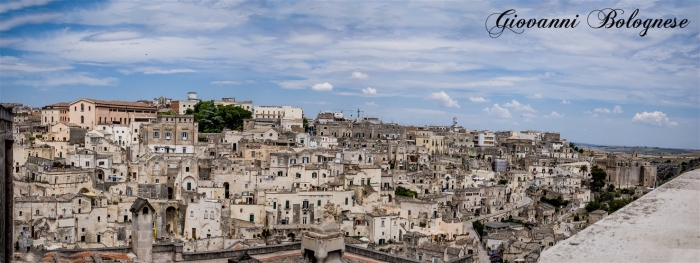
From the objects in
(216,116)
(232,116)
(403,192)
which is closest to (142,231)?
(403,192)

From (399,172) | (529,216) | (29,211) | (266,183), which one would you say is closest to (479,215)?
(529,216)

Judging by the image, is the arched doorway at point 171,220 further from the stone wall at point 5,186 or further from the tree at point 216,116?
the stone wall at point 5,186

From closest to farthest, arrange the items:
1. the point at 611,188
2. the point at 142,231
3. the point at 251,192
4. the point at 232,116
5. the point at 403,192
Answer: the point at 142,231 < the point at 251,192 < the point at 403,192 < the point at 232,116 < the point at 611,188

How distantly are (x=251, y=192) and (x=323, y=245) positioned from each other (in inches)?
773

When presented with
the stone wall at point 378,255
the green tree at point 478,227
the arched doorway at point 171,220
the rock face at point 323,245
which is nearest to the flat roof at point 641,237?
the rock face at point 323,245

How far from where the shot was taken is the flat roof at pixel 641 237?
185 centimetres

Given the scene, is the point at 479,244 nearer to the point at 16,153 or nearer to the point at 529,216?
the point at 529,216

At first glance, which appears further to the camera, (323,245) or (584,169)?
(584,169)

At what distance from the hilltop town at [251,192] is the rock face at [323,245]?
14.7ft

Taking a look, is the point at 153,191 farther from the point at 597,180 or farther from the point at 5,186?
the point at 597,180

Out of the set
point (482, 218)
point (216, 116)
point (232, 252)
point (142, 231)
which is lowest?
point (482, 218)

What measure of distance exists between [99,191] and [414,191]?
15799 mm

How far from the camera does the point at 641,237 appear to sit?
6.71 feet

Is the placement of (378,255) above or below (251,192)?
above
